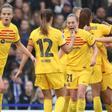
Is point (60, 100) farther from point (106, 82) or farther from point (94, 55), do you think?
point (106, 82)

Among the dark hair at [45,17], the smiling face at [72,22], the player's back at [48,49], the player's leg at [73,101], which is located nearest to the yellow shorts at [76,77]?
the player's leg at [73,101]

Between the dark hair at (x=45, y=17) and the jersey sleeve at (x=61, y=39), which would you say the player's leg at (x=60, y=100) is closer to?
the jersey sleeve at (x=61, y=39)

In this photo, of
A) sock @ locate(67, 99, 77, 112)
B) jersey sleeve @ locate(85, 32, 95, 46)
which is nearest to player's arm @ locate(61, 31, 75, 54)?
jersey sleeve @ locate(85, 32, 95, 46)

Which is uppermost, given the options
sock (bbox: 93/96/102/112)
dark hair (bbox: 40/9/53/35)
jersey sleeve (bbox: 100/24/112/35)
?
dark hair (bbox: 40/9/53/35)

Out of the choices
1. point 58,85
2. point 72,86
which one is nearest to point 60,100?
point 58,85

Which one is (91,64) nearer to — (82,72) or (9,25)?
(82,72)

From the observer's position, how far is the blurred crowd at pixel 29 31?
65.8 ft

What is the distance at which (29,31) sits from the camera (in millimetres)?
21547

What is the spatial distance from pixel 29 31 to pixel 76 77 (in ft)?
19.2

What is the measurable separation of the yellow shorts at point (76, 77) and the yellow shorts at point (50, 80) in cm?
61

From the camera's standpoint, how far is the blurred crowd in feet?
65.8

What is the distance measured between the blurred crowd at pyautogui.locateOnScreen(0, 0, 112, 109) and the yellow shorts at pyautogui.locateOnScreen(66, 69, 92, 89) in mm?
2782

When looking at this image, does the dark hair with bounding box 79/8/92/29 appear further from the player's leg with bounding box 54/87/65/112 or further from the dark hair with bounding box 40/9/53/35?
the player's leg with bounding box 54/87/65/112

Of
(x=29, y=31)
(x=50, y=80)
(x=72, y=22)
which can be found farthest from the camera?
(x=29, y=31)
